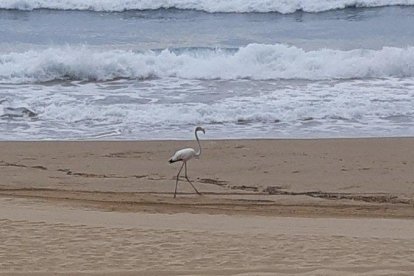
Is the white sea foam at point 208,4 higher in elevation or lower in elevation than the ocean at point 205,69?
higher

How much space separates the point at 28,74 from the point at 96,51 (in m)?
3.21

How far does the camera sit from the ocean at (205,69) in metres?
12.8

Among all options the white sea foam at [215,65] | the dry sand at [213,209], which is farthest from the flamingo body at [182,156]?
the white sea foam at [215,65]

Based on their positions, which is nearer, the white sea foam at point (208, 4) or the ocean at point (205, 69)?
the ocean at point (205, 69)

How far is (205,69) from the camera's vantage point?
17422 millimetres

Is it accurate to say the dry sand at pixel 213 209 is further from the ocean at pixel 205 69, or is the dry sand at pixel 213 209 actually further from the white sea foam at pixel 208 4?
the white sea foam at pixel 208 4

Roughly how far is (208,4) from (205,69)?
1077 centimetres

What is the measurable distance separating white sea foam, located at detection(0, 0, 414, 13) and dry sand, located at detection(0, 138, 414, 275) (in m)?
16.4

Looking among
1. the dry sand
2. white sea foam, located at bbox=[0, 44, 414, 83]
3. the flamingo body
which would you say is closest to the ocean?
white sea foam, located at bbox=[0, 44, 414, 83]

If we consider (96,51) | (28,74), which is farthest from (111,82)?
(96,51)

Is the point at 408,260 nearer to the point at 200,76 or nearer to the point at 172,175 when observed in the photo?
the point at 172,175

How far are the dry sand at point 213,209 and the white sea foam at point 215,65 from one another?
5.75 metres

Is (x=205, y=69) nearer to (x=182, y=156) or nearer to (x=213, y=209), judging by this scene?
(x=182, y=156)

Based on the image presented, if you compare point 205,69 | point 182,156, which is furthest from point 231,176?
point 205,69
